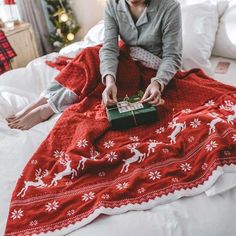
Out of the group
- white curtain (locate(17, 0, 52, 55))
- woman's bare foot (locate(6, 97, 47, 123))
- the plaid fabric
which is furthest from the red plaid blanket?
white curtain (locate(17, 0, 52, 55))

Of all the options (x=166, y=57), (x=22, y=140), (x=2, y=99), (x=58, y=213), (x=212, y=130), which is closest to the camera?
(x=58, y=213)

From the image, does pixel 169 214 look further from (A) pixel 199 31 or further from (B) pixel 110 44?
(A) pixel 199 31

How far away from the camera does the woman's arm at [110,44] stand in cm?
146

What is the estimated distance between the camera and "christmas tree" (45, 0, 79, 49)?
9.44ft

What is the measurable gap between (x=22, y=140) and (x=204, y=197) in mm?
748

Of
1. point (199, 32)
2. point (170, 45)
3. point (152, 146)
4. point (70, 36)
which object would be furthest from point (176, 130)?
point (70, 36)

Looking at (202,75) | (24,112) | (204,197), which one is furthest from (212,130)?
(24,112)

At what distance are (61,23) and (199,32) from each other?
1.55 meters

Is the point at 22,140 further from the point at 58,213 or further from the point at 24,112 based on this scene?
the point at 58,213

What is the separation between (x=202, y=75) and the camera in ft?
4.96

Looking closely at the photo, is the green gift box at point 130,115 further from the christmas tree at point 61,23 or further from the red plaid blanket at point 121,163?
the christmas tree at point 61,23

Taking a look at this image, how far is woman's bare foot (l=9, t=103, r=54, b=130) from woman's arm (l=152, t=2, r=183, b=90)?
1.73ft

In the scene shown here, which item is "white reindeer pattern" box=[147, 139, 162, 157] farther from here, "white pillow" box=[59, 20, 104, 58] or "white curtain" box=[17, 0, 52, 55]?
"white curtain" box=[17, 0, 52, 55]

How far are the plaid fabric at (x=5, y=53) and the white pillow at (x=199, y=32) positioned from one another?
4.35 feet
